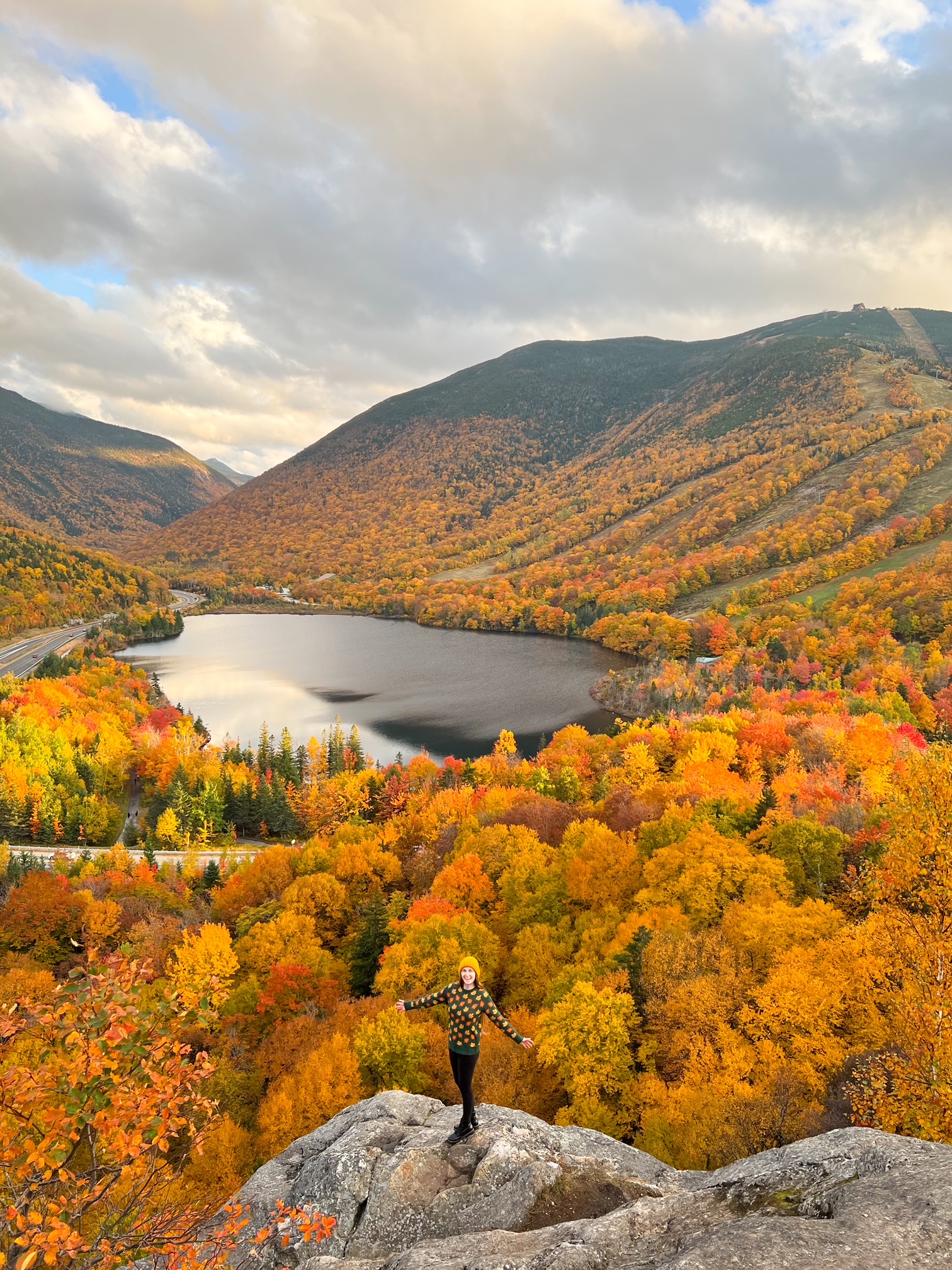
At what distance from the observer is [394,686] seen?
5153 inches

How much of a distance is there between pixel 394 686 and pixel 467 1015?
121726 mm

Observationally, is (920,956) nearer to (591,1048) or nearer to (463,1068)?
(463,1068)

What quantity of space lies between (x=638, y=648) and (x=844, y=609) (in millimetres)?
44926

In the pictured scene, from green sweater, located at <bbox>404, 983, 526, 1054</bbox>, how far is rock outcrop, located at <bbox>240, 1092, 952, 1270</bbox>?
210 cm

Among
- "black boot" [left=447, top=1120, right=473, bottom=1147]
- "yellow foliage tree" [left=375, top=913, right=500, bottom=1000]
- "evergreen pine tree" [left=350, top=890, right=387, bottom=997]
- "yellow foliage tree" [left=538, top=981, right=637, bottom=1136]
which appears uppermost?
"black boot" [left=447, top=1120, right=473, bottom=1147]

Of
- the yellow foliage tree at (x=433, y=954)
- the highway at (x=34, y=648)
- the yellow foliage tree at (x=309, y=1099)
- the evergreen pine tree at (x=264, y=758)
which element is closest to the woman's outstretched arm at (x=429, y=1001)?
the yellow foliage tree at (x=309, y=1099)

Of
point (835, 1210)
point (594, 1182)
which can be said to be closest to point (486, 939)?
point (594, 1182)

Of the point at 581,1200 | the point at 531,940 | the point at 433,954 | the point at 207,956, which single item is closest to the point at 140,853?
the point at 207,956

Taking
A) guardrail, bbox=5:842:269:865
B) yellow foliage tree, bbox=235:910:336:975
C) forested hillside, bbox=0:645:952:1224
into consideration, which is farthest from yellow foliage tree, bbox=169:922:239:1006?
guardrail, bbox=5:842:269:865

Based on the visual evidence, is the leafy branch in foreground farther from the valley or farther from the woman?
the woman

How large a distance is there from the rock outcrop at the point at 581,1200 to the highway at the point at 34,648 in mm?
134439

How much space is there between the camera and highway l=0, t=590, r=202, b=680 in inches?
5074

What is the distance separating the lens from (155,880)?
57.3m

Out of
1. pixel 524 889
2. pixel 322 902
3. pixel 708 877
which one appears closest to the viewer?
pixel 708 877
